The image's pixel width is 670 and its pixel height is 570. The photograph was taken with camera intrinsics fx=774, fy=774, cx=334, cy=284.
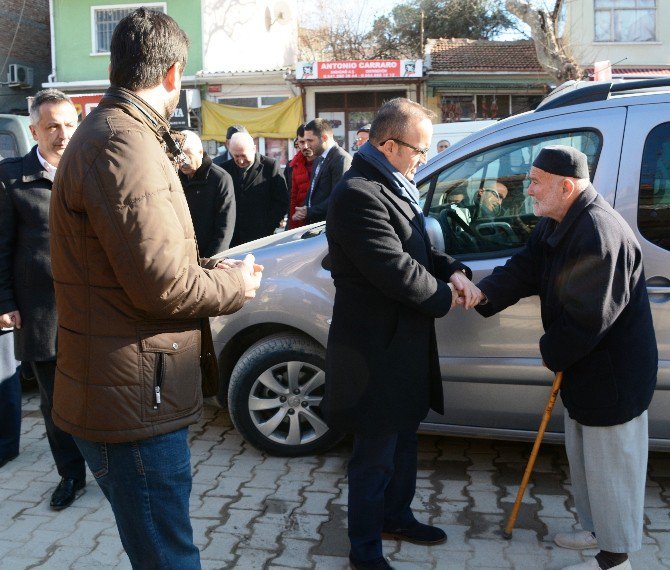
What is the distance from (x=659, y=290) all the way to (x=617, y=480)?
965 millimetres

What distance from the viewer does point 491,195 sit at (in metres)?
3.82

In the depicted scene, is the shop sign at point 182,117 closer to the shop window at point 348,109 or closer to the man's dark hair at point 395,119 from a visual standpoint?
the shop window at point 348,109

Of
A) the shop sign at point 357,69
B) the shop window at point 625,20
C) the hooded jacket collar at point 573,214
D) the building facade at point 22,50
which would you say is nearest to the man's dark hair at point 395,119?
the hooded jacket collar at point 573,214

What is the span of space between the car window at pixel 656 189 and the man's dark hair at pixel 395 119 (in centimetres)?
122

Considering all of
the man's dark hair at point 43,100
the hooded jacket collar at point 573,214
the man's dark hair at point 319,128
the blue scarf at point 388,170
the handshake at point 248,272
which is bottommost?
the handshake at point 248,272

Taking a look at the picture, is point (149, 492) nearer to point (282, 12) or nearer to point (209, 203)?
point (209, 203)

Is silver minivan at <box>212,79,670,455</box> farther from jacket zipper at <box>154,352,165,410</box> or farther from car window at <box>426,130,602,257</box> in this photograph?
jacket zipper at <box>154,352,165,410</box>

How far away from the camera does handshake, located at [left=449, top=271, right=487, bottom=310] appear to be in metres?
3.16

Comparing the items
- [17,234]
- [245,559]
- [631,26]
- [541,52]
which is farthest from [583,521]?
[631,26]

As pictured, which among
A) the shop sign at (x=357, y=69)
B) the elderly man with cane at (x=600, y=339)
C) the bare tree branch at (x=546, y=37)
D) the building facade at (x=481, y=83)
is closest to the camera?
the elderly man with cane at (x=600, y=339)

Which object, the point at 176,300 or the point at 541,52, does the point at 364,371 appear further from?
the point at 541,52

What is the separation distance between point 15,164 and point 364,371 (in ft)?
7.04

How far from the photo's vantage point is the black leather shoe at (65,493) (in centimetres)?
383

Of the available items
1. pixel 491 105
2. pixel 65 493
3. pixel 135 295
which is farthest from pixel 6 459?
pixel 491 105
